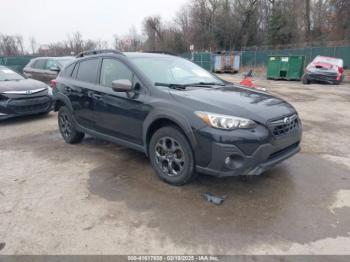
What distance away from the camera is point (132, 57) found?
4.21m

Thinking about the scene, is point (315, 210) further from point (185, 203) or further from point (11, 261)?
point (11, 261)

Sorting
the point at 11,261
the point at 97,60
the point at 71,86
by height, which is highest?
the point at 97,60

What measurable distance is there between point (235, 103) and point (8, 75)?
7187mm

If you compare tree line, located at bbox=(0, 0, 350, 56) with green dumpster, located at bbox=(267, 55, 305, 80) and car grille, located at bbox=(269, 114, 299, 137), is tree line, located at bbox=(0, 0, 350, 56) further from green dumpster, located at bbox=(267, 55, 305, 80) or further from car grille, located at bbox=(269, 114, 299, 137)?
car grille, located at bbox=(269, 114, 299, 137)

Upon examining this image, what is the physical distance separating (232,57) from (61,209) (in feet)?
87.7

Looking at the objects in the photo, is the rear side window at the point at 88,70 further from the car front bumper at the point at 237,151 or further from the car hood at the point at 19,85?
the car hood at the point at 19,85

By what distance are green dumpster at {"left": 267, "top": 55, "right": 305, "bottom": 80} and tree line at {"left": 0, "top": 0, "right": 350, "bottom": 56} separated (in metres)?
11.0

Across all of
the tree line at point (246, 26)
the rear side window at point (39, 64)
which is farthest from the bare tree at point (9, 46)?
the rear side window at point (39, 64)

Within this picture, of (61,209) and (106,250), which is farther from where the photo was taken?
(61,209)

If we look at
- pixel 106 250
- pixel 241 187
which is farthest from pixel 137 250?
pixel 241 187

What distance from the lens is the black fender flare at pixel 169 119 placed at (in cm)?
325

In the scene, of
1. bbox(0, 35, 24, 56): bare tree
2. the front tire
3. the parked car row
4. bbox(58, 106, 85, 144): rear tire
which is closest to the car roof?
the front tire

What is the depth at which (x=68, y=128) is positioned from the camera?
18.1 feet

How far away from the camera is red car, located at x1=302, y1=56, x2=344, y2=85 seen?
15.8m
